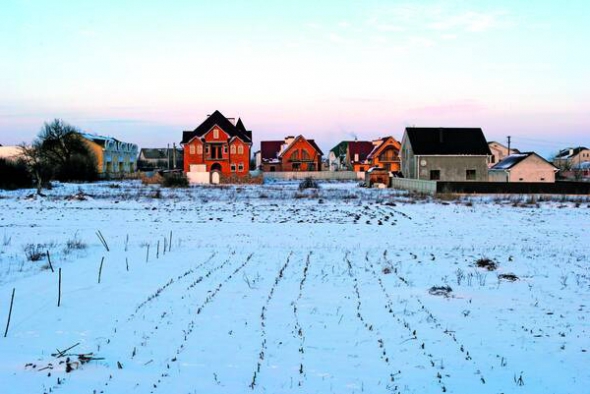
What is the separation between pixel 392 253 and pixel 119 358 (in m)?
8.50

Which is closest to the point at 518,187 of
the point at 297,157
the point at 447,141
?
the point at 447,141

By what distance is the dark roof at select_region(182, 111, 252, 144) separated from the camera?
62375mm

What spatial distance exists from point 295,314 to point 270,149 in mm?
81371

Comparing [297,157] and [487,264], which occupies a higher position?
[297,157]

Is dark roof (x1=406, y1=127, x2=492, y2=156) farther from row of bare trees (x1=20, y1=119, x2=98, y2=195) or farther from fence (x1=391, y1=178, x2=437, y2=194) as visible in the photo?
row of bare trees (x1=20, y1=119, x2=98, y2=195)

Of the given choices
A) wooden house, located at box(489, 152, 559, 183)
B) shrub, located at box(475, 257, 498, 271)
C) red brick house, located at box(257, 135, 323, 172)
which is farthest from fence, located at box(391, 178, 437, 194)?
red brick house, located at box(257, 135, 323, 172)

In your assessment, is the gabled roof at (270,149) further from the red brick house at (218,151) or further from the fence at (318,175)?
the red brick house at (218,151)

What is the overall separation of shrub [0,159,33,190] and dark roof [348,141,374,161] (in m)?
56.6

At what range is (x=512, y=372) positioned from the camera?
551 centimetres

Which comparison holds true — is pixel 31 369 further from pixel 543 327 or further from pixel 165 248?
pixel 165 248

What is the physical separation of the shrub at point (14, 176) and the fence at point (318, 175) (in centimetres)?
3612

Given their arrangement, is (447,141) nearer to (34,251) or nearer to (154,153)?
(34,251)

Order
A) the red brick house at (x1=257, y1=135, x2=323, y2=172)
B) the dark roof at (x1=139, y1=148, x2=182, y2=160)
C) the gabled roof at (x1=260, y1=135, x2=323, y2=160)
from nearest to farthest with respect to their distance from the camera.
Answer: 1. the red brick house at (x1=257, y1=135, x2=323, y2=172)
2. the gabled roof at (x1=260, y1=135, x2=323, y2=160)
3. the dark roof at (x1=139, y1=148, x2=182, y2=160)

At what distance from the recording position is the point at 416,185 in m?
41.2
